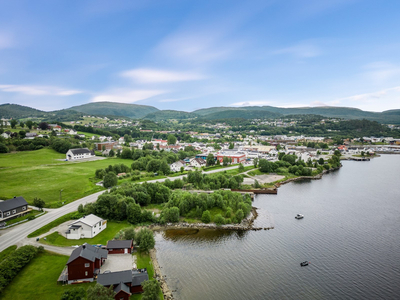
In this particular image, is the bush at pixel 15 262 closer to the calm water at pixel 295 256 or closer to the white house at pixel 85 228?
the white house at pixel 85 228

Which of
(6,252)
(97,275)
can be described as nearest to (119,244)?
(97,275)

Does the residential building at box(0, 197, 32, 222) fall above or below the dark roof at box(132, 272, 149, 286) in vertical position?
above

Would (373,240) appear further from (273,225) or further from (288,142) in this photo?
(288,142)

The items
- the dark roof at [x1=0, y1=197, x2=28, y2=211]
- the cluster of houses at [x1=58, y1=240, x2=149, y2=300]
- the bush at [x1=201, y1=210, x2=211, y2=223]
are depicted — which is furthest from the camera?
the bush at [x1=201, y1=210, x2=211, y2=223]

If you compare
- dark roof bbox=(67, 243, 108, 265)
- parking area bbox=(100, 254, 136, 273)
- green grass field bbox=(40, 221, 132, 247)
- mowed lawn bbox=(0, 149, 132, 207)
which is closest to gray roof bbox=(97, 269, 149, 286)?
dark roof bbox=(67, 243, 108, 265)

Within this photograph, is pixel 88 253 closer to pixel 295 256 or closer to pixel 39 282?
pixel 39 282

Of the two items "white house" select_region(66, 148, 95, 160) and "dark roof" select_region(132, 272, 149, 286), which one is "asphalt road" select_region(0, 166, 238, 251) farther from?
"white house" select_region(66, 148, 95, 160)

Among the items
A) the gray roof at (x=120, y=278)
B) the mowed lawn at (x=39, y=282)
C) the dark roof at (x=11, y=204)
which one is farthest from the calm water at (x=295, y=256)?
the dark roof at (x=11, y=204)
